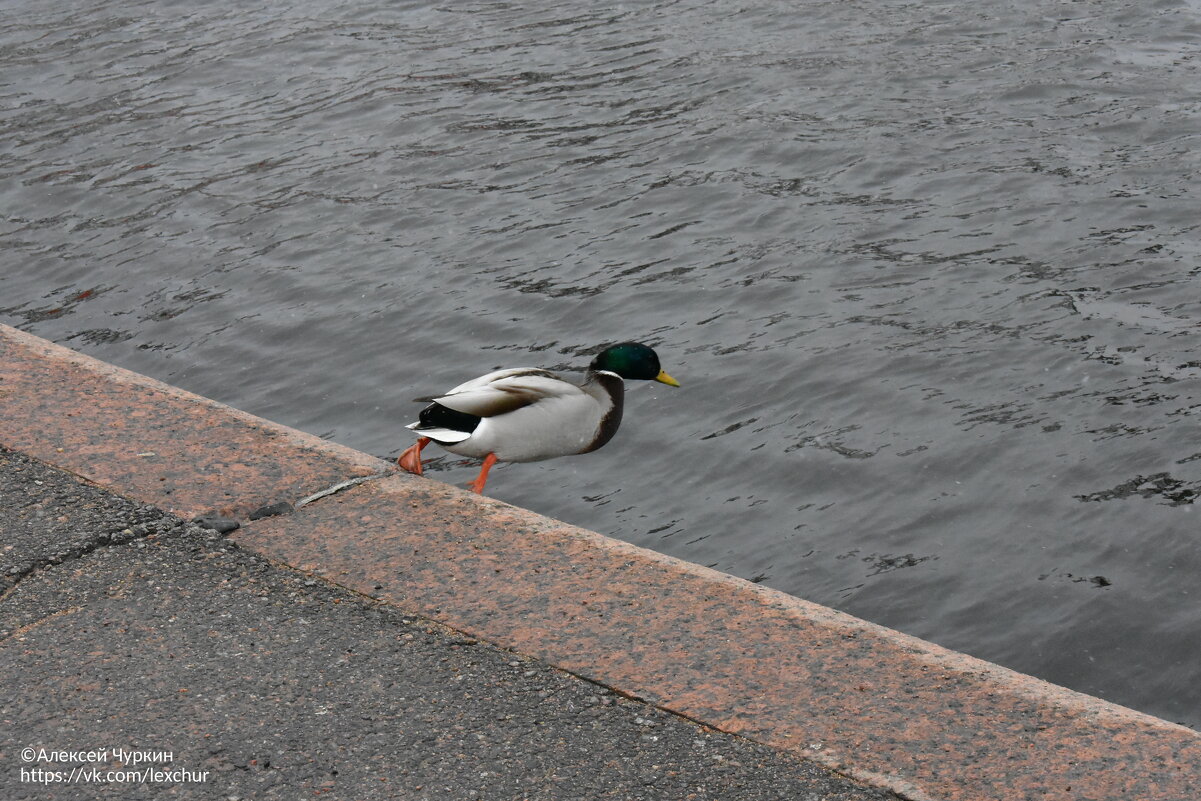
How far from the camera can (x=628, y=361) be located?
5508 millimetres

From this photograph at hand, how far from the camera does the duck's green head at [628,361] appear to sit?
549 centimetres

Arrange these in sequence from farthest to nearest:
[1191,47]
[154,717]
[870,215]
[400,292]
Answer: [1191,47] < [870,215] < [400,292] < [154,717]

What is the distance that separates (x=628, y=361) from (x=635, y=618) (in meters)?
2.35

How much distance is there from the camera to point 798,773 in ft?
8.87

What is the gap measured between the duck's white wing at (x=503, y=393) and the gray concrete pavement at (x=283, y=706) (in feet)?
4.75

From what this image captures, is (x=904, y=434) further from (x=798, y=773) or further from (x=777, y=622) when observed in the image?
(x=798, y=773)

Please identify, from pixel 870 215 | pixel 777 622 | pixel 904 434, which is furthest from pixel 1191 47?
pixel 777 622

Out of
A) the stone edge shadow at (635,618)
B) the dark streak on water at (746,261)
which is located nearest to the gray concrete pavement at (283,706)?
the stone edge shadow at (635,618)

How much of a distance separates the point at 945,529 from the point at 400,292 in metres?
3.62

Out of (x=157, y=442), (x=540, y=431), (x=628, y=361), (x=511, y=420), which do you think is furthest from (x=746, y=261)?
(x=157, y=442)

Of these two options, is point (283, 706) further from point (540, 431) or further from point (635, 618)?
point (540, 431)

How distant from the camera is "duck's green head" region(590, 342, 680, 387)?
5488 millimetres

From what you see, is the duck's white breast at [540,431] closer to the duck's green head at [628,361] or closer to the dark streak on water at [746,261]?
the duck's green head at [628,361]

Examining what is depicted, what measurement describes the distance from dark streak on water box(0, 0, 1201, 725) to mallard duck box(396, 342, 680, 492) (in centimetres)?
47
